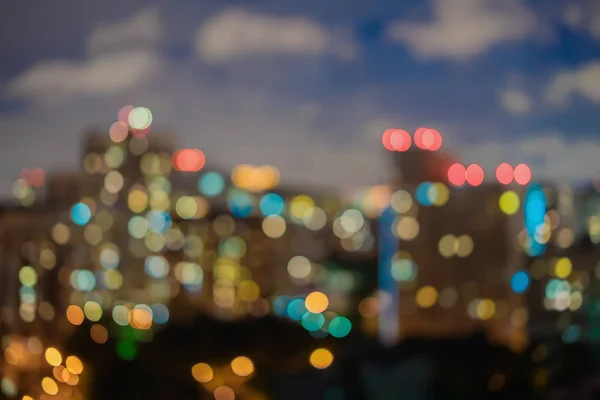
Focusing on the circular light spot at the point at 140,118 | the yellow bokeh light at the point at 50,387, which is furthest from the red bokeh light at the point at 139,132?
the yellow bokeh light at the point at 50,387

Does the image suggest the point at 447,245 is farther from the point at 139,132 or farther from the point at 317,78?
the point at 139,132

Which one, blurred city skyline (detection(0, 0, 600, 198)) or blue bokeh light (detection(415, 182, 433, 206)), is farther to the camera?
blue bokeh light (detection(415, 182, 433, 206))

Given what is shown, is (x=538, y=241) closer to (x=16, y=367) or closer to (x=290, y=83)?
(x=290, y=83)

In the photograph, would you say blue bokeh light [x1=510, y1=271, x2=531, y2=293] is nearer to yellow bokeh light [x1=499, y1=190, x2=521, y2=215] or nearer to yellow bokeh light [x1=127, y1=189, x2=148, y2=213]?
yellow bokeh light [x1=499, y1=190, x2=521, y2=215]

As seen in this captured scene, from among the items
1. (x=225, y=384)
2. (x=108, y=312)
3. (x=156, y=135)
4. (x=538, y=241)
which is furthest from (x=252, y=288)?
(x=538, y=241)

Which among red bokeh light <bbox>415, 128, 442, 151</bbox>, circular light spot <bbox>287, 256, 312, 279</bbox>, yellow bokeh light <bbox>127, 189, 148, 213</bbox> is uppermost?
red bokeh light <bbox>415, 128, 442, 151</bbox>

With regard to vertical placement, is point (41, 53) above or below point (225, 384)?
above

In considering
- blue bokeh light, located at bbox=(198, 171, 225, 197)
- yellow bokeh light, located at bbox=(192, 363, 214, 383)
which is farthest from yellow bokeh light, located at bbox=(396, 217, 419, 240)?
yellow bokeh light, located at bbox=(192, 363, 214, 383)
